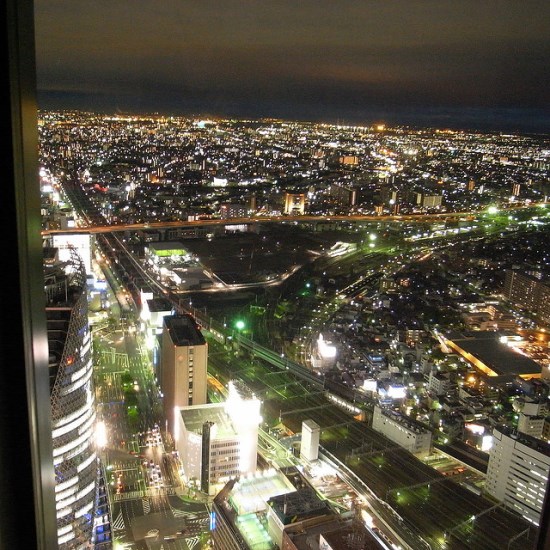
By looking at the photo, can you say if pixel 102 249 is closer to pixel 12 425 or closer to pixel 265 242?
pixel 265 242

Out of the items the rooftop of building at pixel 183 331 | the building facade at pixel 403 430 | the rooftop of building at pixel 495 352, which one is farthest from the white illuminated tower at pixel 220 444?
the rooftop of building at pixel 495 352

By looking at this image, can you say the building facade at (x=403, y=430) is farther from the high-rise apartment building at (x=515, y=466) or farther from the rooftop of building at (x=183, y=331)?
the rooftop of building at (x=183, y=331)

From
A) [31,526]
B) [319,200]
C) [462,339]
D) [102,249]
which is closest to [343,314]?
[462,339]

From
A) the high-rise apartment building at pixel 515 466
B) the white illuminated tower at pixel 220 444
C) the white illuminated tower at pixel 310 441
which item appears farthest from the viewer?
the white illuminated tower at pixel 310 441

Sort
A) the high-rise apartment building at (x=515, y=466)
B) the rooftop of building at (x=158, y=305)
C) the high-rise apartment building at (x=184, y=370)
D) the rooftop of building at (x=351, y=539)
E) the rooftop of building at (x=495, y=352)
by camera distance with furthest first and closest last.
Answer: the rooftop of building at (x=158, y=305) → the rooftop of building at (x=495, y=352) → the high-rise apartment building at (x=184, y=370) → the high-rise apartment building at (x=515, y=466) → the rooftop of building at (x=351, y=539)

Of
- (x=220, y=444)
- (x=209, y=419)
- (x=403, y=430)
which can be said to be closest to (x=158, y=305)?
(x=209, y=419)

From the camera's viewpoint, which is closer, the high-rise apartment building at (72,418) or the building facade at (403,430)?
the high-rise apartment building at (72,418)

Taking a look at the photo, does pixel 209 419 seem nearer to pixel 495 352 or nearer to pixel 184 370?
pixel 184 370
